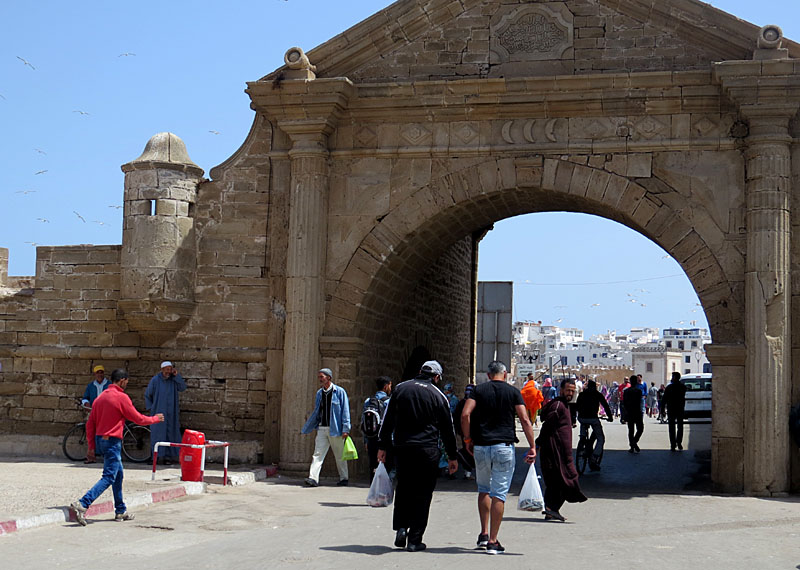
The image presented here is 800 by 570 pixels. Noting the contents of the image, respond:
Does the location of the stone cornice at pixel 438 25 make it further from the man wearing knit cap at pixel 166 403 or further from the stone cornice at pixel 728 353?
the man wearing knit cap at pixel 166 403

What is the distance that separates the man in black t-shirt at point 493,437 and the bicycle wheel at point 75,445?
24.7ft

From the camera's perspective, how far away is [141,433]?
560 inches

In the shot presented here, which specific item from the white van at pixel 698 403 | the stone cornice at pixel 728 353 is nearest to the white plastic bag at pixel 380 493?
the stone cornice at pixel 728 353

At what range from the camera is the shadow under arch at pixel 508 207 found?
41.5 feet

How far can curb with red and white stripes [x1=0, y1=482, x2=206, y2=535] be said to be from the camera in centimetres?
832

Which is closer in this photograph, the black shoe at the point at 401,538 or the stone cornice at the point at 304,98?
the black shoe at the point at 401,538

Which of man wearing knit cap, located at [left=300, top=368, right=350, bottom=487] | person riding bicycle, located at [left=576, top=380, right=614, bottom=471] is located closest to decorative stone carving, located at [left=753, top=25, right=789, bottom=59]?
person riding bicycle, located at [left=576, top=380, right=614, bottom=471]

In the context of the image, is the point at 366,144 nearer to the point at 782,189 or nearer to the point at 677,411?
the point at 782,189

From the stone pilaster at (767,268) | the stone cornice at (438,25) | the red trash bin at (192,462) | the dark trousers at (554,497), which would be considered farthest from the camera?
the stone cornice at (438,25)

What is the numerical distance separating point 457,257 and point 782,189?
928 cm

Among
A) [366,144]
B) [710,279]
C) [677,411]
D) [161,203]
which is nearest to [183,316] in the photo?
[161,203]

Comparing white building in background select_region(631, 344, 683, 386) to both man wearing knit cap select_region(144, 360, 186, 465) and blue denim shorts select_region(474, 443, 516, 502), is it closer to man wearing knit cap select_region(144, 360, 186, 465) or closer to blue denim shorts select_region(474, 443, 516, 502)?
man wearing knit cap select_region(144, 360, 186, 465)

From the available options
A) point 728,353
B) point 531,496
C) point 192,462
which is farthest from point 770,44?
point 192,462

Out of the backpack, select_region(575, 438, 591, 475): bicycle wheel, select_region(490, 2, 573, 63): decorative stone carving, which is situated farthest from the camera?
select_region(575, 438, 591, 475): bicycle wheel
